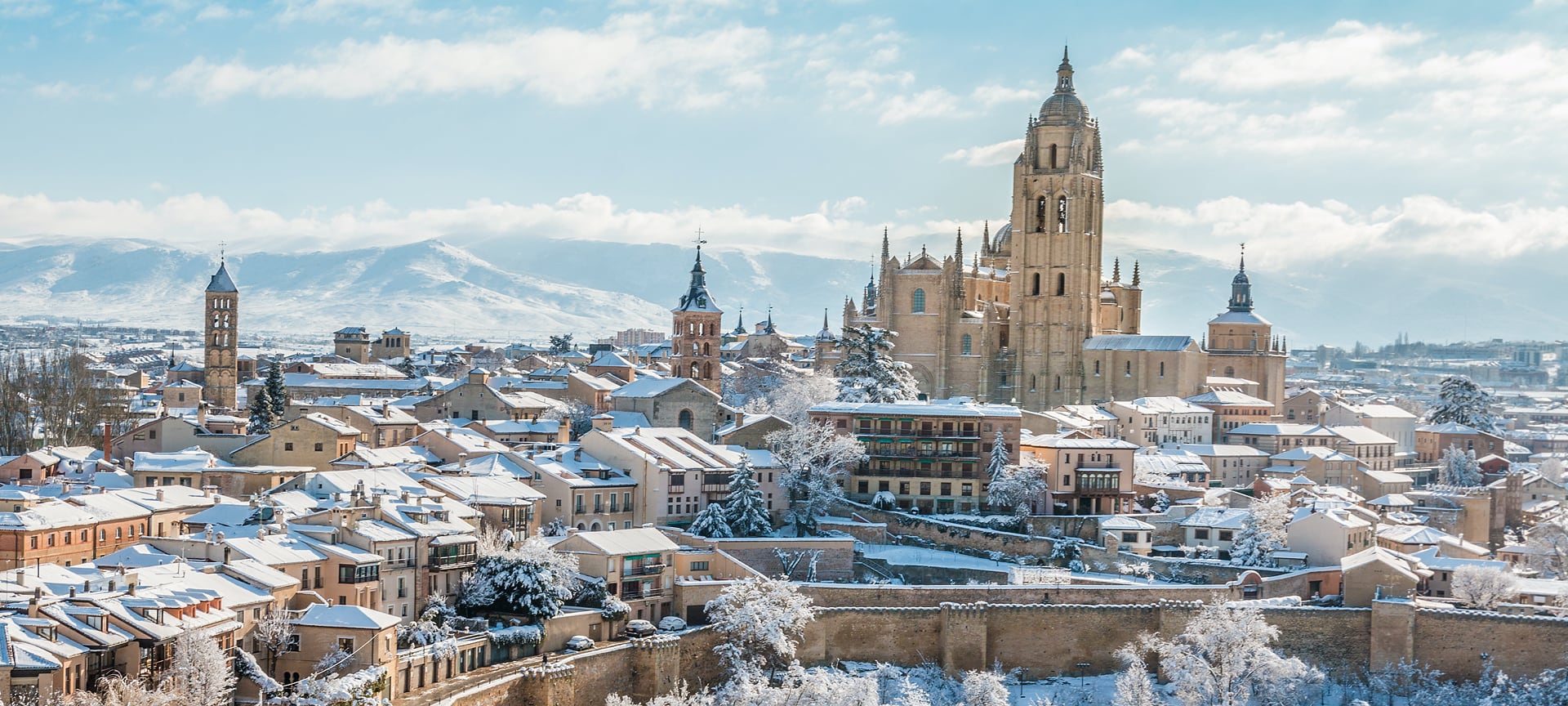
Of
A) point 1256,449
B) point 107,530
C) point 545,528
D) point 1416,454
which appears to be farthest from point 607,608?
point 1416,454

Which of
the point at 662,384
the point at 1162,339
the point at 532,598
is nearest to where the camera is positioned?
the point at 532,598

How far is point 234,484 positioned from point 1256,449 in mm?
48521

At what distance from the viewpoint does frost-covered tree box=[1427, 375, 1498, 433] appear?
105312mm

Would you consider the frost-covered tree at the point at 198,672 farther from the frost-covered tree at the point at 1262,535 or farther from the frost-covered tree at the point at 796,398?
the frost-covered tree at the point at 796,398

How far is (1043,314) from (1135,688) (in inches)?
1916

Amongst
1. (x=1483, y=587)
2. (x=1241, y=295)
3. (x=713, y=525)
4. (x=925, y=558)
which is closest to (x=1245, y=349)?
(x=1241, y=295)

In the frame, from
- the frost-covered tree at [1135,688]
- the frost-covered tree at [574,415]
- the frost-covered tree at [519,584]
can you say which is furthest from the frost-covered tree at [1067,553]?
the frost-covered tree at [574,415]

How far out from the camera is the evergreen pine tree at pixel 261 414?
7412 cm

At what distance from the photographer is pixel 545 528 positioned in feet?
193

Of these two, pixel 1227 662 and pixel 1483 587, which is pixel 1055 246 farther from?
pixel 1227 662

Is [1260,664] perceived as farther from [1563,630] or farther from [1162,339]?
[1162,339]

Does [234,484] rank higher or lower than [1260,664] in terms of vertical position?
higher

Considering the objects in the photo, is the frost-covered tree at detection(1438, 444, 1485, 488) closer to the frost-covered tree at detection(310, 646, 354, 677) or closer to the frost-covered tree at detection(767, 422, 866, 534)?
the frost-covered tree at detection(767, 422, 866, 534)

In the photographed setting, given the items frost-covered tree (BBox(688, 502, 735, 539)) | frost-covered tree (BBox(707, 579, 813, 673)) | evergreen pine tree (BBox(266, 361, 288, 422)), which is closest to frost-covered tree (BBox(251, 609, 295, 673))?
frost-covered tree (BBox(707, 579, 813, 673))
